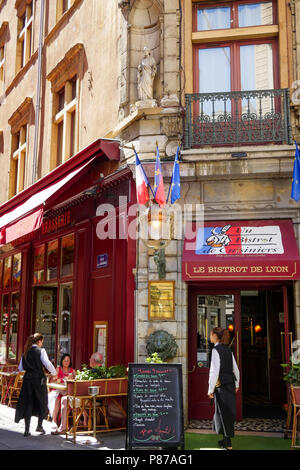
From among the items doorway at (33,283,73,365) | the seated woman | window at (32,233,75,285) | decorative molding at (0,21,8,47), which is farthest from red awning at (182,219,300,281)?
decorative molding at (0,21,8,47)

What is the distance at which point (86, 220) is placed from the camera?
10.6m

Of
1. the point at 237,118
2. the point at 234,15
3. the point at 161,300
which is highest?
the point at 234,15

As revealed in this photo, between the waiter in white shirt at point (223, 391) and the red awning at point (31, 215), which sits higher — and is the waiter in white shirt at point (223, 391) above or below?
below

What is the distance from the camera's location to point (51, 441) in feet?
25.3

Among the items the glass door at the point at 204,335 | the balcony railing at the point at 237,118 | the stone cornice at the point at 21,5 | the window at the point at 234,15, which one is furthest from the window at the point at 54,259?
the stone cornice at the point at 21,5

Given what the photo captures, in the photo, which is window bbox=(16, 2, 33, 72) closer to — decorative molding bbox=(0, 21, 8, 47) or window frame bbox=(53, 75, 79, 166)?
decorative molding bbox=(0, 21, 8, 47)

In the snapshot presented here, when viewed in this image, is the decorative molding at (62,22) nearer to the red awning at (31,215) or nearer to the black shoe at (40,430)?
the red awning at (31,215)

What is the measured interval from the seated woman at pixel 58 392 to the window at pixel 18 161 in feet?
24.1

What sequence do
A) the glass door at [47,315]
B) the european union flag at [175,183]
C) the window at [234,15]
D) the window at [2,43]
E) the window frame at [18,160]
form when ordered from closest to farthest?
1. the european union flag at [175,183]
2. the window at [234,15]
3. the glass door at [47,315]
4. the window frame at [18,160]
5. the window at [2,43]

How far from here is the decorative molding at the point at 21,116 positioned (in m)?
14.8

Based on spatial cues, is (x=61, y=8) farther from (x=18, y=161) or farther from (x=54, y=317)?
(x=54, y=317)

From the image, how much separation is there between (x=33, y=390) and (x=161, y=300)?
248cm

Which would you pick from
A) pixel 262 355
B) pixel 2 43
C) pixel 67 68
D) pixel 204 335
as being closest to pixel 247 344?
pixel 262 355

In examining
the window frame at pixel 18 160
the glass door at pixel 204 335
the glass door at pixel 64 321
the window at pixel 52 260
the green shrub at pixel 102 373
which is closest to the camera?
the green shrub at pixel 102 373
